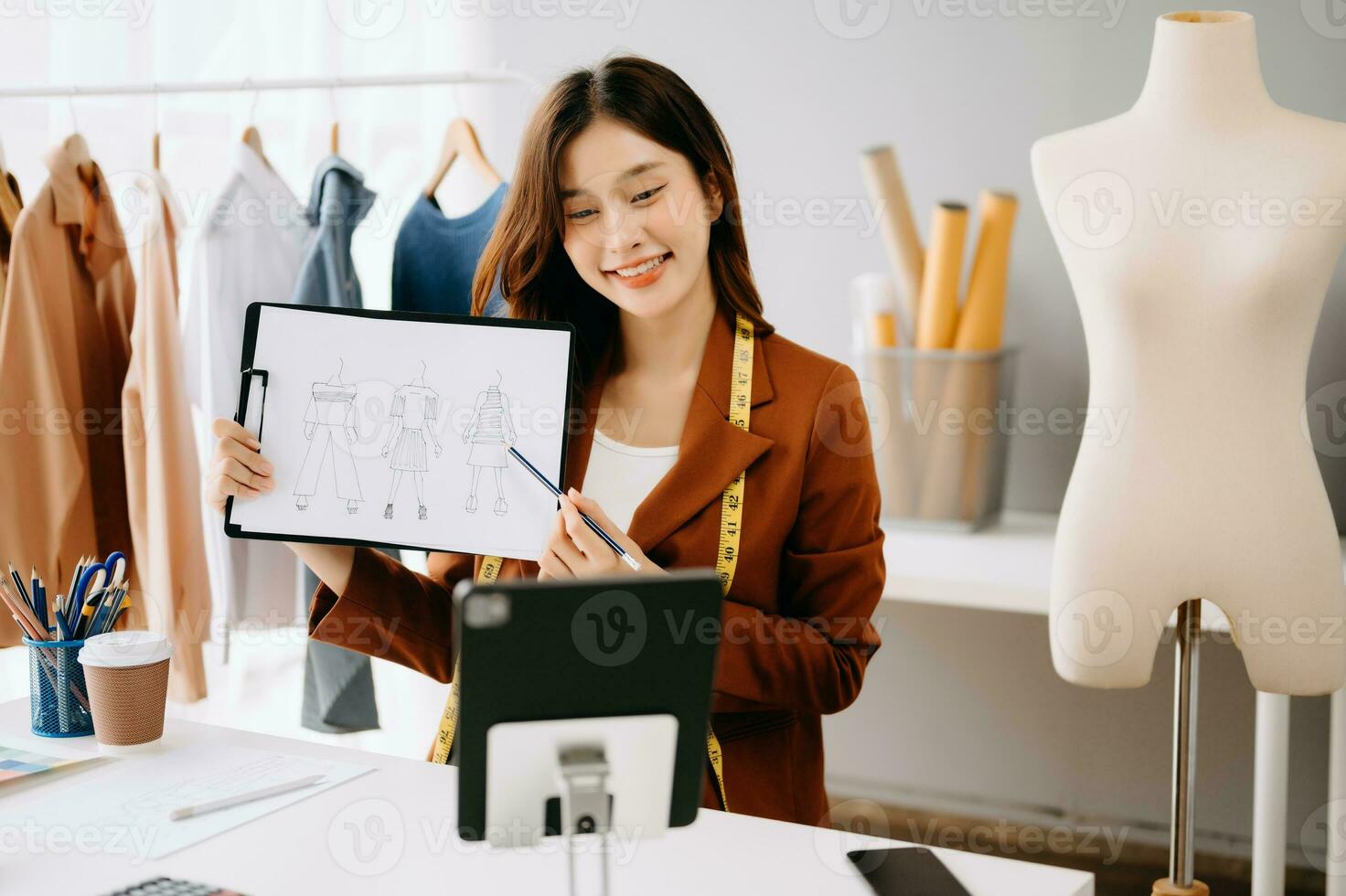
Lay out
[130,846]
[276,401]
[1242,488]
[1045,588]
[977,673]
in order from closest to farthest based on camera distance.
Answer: [130,846] < [276,401] < [1242,488] < [1045,588] < [977,673]

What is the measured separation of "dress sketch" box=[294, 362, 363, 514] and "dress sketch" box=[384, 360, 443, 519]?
0.05 m

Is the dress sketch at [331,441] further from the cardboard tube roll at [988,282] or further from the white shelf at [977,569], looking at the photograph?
the cardboard tube roll at [988,282]

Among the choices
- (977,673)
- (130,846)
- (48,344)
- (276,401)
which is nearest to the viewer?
(130,846)

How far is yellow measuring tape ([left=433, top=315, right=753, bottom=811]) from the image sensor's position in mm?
1658

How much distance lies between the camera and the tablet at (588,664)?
88 cm

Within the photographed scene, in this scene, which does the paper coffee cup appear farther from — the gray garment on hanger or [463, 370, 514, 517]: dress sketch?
the gray garment on hanger

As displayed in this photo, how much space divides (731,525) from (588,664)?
786mm

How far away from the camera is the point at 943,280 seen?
271 cm

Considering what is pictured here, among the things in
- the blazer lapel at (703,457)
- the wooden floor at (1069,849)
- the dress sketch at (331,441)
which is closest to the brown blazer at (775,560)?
the blazer lapel at (703,457)

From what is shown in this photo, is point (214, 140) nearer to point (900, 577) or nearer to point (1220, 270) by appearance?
point (900, 577)

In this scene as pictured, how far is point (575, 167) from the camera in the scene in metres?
1.72

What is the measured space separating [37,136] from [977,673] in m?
2.90

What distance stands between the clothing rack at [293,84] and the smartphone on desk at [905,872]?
5.52 feet

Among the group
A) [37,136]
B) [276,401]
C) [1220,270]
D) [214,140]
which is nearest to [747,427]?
[276,401]
